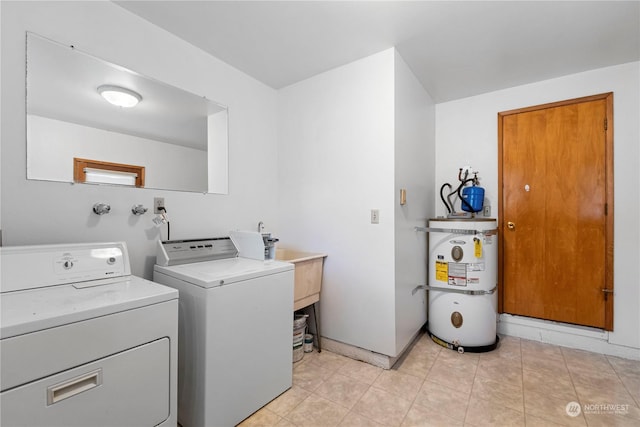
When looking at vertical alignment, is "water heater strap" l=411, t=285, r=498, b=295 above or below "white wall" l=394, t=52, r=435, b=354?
below

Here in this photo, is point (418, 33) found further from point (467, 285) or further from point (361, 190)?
point (467, 285)

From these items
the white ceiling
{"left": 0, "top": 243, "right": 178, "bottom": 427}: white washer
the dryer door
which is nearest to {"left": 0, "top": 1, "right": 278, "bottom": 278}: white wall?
the white ceiling

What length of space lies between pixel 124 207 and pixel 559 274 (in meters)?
3.65

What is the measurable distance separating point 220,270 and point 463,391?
1796 mm

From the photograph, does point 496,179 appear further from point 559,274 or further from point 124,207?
point 124,207

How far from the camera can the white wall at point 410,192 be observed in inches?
87.6

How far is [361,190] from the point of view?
2.31 metres

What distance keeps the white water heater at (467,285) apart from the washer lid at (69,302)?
2.23 metres

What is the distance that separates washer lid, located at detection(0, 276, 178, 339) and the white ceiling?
1.71m

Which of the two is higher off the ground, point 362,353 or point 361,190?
point 361,190

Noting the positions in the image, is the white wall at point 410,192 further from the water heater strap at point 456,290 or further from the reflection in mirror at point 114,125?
the reflection in mirror at point 114,125

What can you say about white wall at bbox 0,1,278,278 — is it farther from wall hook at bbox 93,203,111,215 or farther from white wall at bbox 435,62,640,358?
white wall at bbox 435,62,640,358

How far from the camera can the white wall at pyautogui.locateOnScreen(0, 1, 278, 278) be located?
142 cm

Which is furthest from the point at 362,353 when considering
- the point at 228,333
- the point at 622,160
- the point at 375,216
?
the point at 622,160
